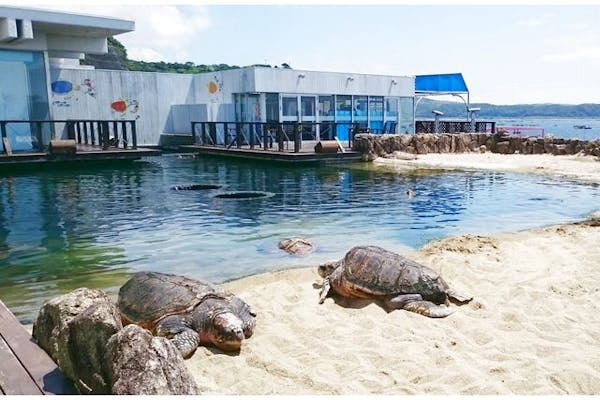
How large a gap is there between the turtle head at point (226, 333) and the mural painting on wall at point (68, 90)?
2558cm

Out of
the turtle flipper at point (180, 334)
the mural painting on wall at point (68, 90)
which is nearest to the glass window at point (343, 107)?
the mural painting on wall at point (68, 90)

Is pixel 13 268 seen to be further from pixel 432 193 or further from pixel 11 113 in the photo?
pixel 11 113

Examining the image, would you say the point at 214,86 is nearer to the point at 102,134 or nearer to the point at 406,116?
the point at 102,134

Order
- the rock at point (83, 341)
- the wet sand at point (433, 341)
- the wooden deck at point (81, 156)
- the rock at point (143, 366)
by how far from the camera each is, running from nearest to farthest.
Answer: the rock at point (143, 366) < the rock at point (83, 341) < the wet sand at point (433, 341) < the wooden deck at point (81, 156)

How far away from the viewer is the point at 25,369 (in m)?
3.85

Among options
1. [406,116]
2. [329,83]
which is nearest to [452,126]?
[406,116]

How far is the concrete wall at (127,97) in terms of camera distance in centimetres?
2780

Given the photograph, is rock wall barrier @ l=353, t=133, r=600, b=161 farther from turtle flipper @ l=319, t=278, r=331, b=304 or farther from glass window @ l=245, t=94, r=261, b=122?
turtle flipper @ l=319, t=278, r=331, b=304

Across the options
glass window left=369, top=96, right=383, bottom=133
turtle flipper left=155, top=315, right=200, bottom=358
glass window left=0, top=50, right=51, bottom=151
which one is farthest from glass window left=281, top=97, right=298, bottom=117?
turtle flipper left=155, top=315, right=200, bottom=358

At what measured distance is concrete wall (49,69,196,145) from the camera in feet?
91.2

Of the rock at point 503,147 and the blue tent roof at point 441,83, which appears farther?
the blue tent roof at point 441,83

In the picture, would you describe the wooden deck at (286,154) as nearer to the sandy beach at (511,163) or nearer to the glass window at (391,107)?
the sandy beach at (511,163)

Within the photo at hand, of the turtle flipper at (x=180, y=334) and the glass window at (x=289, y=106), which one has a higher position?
the glass window at (x=289, y=106)

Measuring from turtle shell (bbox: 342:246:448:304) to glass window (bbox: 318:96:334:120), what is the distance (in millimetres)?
25912
